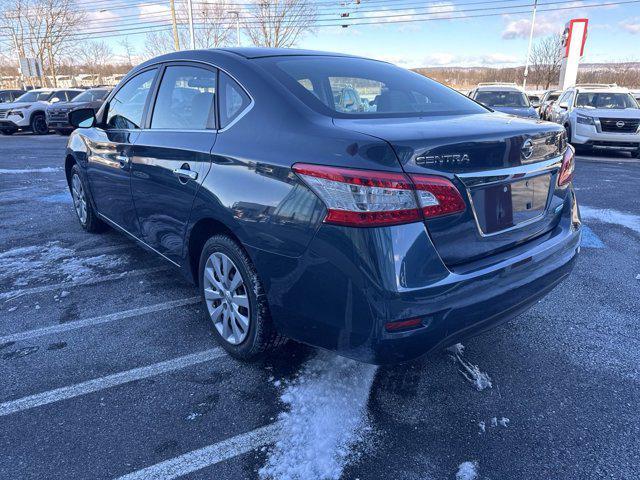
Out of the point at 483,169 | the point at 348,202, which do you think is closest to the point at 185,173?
the point at 348,202

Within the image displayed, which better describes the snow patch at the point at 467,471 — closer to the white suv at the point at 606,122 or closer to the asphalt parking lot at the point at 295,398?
the asphalt parking lot at the point at 295,398

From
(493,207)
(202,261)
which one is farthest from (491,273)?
(202,261)

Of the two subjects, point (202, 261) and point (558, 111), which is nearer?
point (202, 261)

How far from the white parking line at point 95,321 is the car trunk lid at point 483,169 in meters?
2.01

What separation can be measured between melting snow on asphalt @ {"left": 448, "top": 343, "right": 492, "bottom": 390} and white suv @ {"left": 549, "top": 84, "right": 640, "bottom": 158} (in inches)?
444

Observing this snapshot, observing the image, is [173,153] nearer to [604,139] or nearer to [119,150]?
[119,150]

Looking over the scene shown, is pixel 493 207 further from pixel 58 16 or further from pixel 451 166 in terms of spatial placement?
pixel 58 16

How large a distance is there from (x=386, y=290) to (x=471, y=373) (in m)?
1.12

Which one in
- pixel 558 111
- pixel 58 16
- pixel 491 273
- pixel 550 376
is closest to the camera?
pixel 491 273

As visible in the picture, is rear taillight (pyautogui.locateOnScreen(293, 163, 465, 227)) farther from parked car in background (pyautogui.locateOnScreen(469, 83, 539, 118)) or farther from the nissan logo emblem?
parked car in background (pyautogui.locateOnScreen(469, 83, 539, 118))

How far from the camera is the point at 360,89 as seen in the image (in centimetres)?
288

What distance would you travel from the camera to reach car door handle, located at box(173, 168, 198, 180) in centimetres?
267

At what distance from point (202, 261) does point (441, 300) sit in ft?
4.88

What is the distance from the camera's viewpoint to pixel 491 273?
207 centimetres
